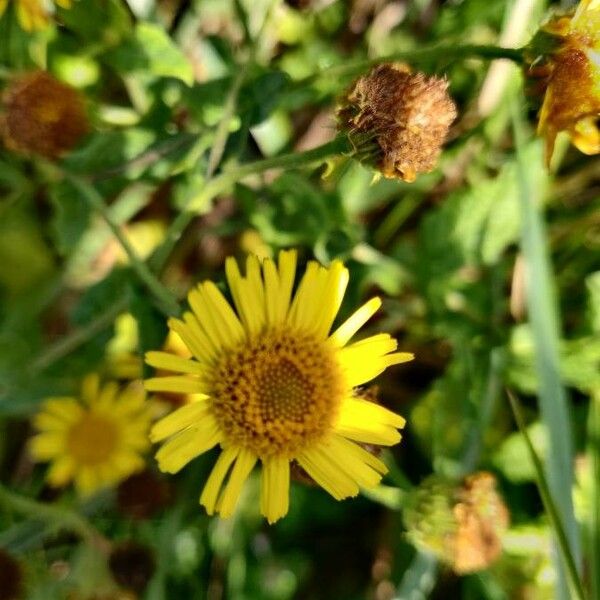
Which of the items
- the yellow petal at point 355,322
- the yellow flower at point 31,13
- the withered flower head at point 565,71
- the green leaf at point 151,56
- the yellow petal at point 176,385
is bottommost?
the yellow petal at point 176,385

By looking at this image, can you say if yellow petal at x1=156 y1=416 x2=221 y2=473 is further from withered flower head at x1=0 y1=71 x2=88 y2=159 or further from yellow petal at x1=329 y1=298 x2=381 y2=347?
withered flower head at x1=0 y1=71 x2=88 y2=159

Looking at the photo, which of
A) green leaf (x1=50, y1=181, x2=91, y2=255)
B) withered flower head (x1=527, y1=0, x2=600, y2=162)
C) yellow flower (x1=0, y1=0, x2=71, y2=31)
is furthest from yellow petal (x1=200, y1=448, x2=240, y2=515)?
yellow flower (x1=0, y1=0, x2=71, y2=31)

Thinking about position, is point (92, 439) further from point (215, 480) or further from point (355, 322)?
point (355, 322)

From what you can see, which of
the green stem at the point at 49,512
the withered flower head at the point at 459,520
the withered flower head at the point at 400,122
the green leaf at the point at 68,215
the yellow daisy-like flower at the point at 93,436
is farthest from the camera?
the yellow daisy-like flower at the point at 93,436

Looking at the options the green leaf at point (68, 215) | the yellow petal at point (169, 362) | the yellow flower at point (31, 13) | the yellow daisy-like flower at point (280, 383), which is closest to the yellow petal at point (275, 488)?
the yellow daisy-like flower at point (280, 383)

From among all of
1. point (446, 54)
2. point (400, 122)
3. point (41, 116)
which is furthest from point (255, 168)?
point (41, 116)

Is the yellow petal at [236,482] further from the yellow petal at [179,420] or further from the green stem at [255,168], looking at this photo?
the green stem at [255,168]
